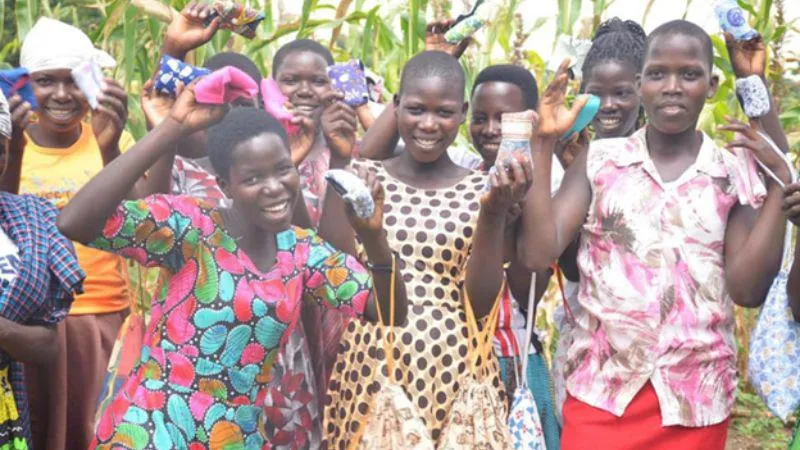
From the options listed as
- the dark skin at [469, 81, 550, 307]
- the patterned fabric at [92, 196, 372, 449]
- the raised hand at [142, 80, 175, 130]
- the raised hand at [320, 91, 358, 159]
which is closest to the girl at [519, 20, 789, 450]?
the dark skin at [469, 81, 550, 307]

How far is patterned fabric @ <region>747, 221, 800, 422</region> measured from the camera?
3453 millimetres

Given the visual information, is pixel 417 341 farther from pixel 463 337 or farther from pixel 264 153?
pixel 264 153

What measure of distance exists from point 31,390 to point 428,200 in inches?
61.4

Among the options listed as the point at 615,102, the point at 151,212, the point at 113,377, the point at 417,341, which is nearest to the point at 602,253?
the point at 417,341

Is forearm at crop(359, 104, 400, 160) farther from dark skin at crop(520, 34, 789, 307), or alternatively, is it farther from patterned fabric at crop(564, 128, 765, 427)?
patterned fabric at crop(564, 128, 765, 427)

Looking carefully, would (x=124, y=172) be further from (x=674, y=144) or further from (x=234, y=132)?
(x=674, y=144)

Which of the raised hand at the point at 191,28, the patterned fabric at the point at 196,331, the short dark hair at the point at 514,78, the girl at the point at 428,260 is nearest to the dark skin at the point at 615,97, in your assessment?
the short dark hair at the point at 514,78

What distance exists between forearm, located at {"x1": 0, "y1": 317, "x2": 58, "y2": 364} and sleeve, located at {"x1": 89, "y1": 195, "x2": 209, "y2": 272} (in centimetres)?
29

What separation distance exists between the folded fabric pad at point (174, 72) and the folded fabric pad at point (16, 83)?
43 centimetres

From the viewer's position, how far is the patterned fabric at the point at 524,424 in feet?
11.4

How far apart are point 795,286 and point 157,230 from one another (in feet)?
6.16

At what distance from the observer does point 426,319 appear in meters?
3.55

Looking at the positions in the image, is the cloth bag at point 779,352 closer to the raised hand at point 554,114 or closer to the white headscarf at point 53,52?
the raised hand at point 554,114

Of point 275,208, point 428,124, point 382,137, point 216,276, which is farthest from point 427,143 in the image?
point 216,276
